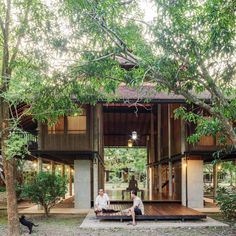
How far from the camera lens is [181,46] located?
280 inches

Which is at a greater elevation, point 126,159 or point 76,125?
point 76,125

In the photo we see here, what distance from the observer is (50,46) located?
27.9ft

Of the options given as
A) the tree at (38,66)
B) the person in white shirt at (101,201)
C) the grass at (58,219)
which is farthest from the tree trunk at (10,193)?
the person in white shirt at (101,201)

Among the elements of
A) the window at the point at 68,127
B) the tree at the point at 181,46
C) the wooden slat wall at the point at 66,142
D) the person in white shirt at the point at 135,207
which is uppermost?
the tree at the point at 181,46

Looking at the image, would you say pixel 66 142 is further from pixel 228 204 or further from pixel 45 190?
pixel 228 204

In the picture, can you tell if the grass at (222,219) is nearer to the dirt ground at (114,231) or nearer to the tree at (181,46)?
the dirt ground at (114,231)

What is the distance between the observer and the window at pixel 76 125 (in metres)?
17.8

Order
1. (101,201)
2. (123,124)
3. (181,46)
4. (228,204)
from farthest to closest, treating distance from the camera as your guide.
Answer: (123,124)
(101,201)
(228,204)
(181,46)

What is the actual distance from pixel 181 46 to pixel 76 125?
11.3m

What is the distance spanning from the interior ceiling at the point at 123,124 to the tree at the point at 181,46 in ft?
54.1

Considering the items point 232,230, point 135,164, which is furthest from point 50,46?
point 135,164

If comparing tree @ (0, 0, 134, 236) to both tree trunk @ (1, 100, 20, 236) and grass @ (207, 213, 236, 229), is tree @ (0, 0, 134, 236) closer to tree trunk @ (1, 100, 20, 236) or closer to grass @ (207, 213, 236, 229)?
tree trunk @ (1, 100, 20, 236)

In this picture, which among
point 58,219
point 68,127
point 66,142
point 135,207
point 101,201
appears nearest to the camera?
point 135,207

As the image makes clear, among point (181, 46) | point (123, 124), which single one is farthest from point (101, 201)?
point (123, 124)
